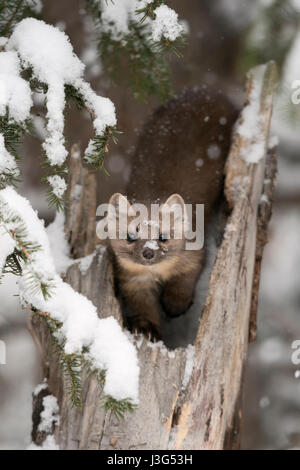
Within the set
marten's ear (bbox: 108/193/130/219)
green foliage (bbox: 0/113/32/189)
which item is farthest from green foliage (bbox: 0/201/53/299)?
marten's ear (bbox: 108/193/130/219)

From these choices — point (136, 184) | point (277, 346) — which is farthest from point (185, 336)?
point (277, 346)

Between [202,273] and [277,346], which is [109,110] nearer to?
[202,273]

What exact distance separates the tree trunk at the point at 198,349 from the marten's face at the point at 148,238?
136 mm

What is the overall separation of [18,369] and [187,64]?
8.90ft

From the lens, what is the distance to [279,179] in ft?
13.8

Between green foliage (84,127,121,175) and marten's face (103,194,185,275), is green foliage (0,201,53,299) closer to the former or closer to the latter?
green foliage (84,127,121,175)

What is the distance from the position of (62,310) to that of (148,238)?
1102mm

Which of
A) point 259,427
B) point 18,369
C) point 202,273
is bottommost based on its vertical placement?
point 259,427

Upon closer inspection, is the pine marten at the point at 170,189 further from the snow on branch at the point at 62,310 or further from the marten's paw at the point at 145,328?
the snow on branch at the point at 62,310

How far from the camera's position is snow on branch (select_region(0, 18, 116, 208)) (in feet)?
6.15

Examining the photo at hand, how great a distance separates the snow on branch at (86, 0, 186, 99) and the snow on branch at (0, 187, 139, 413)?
847mm

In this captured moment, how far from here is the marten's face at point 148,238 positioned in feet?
9.06

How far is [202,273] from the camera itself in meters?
3.21

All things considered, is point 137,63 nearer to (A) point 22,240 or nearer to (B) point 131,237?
(B) point 131,237
